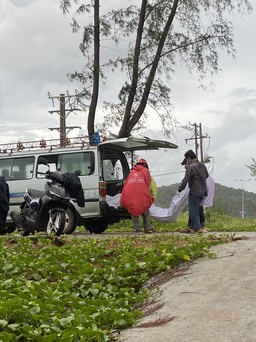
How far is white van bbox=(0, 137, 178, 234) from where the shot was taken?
14141mm

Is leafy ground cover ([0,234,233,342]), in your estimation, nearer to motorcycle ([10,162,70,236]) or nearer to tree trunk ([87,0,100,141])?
motorcycle ([10,162,70,236])

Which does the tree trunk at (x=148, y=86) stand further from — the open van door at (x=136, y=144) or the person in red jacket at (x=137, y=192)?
the person in red jacket at (x=137, y=192)

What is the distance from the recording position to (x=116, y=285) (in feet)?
23.1

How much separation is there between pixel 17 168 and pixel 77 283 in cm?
846

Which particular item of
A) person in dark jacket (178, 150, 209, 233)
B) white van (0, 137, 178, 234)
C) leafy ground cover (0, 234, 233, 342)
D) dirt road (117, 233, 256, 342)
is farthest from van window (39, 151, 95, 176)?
dirt road (117, 233, 256, 342)

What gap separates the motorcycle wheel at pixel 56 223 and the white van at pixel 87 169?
1.27 m

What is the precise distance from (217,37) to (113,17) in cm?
349

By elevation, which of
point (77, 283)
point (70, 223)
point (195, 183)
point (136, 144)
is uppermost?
point (136, 144)

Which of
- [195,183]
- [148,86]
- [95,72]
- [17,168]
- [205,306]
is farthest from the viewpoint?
[95,72]

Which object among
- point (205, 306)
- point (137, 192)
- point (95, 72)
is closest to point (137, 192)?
point (137, 192)

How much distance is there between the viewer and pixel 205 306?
18.1 ft

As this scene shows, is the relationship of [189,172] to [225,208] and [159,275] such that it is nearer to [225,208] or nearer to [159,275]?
[159,275]

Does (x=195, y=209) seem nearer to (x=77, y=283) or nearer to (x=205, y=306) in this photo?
(x=77, y=283)

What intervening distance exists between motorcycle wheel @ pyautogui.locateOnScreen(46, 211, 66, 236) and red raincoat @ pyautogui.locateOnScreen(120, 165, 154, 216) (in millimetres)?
2014
